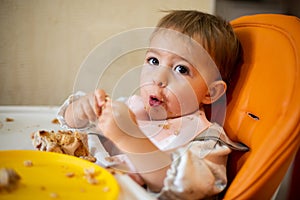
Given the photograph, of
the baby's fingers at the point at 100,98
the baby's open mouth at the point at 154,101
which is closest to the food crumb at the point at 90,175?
the baby's fingers at the point at 100,98

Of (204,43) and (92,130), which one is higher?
(204,43)

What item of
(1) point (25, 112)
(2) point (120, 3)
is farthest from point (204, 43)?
(2) point (120, 3)

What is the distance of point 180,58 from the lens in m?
0.77

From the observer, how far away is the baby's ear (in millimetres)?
803

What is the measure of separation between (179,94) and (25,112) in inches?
17.4

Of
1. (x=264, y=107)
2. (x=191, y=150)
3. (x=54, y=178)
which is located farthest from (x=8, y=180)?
(x=264, y=107)

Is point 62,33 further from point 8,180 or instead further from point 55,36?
point 8,180

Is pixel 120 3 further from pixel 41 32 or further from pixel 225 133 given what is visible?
pixel 225 133

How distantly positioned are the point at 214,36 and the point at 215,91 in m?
0.12

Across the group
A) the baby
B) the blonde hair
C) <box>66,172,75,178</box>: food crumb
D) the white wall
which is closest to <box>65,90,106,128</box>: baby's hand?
the baby

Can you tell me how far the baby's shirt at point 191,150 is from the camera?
61 cm

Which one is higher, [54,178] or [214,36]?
[214,36]

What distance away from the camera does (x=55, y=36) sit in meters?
1.34

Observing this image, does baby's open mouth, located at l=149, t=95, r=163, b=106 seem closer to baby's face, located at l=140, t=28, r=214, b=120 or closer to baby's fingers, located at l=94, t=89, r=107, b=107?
baby's face, located at l=140, t=28, r=214, b=120
